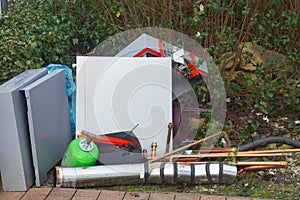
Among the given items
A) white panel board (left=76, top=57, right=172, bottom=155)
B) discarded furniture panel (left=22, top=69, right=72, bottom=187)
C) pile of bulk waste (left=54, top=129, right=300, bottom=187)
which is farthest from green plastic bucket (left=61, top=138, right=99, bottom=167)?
white panel board (left=76, top=57, right=172, bottom=155)

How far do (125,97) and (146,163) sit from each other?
0.67 m

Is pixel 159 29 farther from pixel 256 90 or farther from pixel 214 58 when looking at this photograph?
pixel 256 90

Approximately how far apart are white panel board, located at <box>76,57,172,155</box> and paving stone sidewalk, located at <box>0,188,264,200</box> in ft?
2.23

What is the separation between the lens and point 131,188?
3.66 metres

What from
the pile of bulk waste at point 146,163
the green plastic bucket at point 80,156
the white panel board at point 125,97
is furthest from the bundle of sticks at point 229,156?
the green plastic bucket at point 80,156

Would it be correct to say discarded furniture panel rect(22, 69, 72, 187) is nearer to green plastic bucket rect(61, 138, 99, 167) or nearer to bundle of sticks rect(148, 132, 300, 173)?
green plastic bucket rect(61, 138, 99, 167)

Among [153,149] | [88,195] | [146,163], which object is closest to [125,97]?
[153,149]

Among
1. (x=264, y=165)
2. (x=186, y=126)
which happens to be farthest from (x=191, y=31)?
(x=264, y=165)

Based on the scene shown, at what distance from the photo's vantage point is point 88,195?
3.52m

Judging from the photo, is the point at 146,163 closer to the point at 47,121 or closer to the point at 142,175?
the point at 142,175

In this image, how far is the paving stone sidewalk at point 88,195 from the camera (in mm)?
3467

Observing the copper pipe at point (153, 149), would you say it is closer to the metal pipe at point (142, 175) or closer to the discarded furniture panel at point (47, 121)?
the metal pipe at point (142, 175)

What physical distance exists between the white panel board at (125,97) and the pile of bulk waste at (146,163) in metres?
0.13

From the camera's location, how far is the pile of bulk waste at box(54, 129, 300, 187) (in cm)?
363
